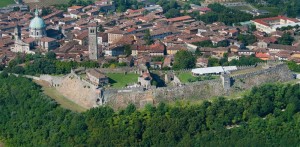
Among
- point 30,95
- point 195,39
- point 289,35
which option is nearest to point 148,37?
point 195,39

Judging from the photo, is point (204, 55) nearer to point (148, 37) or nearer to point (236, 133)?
point (148, 37)

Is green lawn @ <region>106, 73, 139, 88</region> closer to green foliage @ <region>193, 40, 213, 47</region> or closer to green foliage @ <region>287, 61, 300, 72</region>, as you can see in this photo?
green foliage @ <region>287, 61, 300, 72</region>

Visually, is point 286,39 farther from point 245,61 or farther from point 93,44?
point 93,44

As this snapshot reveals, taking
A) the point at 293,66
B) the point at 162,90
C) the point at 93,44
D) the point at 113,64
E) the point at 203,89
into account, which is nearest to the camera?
the point at 162,90

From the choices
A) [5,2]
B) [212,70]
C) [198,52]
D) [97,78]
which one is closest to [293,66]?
[212,70]

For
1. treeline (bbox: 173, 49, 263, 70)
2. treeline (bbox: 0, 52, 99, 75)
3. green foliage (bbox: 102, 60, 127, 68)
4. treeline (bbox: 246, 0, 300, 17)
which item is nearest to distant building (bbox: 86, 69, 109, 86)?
treeline (bbox: 0, 52, 99, 75)

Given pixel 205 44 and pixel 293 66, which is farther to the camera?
pixel 205 44
